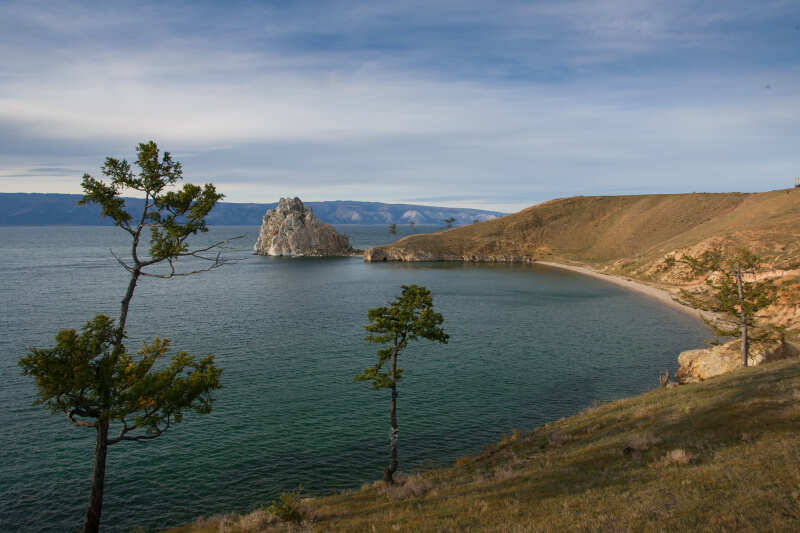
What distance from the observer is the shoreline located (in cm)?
7488

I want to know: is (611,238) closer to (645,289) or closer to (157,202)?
(645,289)

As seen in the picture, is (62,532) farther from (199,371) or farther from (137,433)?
(137,433)

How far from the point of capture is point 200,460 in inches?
1189

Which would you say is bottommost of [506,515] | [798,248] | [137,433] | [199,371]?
[137,433]

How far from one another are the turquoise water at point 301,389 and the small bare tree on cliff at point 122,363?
5087mm

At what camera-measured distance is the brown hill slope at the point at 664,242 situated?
88.3m

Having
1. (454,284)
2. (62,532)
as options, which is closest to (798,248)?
(454,284)

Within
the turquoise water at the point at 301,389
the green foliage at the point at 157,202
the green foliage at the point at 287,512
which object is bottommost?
the turquoise water at the point at 301,389

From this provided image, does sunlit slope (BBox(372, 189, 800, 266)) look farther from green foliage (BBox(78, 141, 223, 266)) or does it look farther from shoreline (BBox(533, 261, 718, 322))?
green foliage (BBox(78, 141, 223, 266))

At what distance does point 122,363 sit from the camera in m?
18.0

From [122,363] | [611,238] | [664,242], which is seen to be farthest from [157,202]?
[611,238]

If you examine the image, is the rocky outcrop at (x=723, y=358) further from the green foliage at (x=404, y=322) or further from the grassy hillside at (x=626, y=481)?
the green foliage at (x=404, y=322)

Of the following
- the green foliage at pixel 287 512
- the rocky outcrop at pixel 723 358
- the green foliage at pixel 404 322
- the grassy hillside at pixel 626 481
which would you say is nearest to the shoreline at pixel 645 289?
the rocky outcrop at pixel 723 358

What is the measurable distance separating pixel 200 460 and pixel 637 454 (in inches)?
1002
